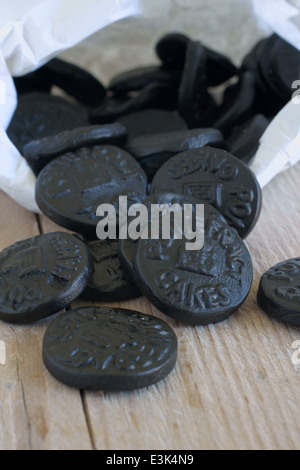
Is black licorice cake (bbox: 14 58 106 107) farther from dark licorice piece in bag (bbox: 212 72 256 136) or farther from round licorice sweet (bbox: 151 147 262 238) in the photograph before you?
round licorice sweet (bbox: 151 147 262 238)

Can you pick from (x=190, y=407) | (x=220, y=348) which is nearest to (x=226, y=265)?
(x=220, y=348)

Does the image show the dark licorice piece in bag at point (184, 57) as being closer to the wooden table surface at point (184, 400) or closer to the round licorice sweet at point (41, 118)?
the round licorice sweet at point (41, 118)

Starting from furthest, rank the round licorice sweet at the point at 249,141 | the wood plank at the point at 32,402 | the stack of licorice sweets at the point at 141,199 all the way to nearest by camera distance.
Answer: the round licorice sweet at the point at 249,141 < the stack of licorice sweets at the point at 141,199 < the wood plank at the point at 32,402

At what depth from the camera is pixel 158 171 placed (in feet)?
5.73

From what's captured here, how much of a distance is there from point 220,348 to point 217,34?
1.79 meters

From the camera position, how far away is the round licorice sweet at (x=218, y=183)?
1664 mm

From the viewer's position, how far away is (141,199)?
173 cm

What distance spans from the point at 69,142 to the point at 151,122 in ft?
1.87

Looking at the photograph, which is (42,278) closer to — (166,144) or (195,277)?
(195,277)

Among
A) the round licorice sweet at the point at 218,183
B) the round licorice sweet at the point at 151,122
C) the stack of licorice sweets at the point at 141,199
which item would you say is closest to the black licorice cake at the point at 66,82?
the stack of licorice sweets at the point at 141,199

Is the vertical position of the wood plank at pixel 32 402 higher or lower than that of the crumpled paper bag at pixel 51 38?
lower

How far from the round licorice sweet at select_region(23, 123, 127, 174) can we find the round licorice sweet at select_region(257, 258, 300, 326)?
70cm

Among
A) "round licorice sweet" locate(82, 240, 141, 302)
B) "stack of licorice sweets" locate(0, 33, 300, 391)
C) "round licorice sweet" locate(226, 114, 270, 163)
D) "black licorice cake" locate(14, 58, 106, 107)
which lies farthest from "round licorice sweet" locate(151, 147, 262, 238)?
"black licorice cake" locate(14, 58, 106, 107)

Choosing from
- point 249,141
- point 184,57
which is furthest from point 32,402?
point 184,57
